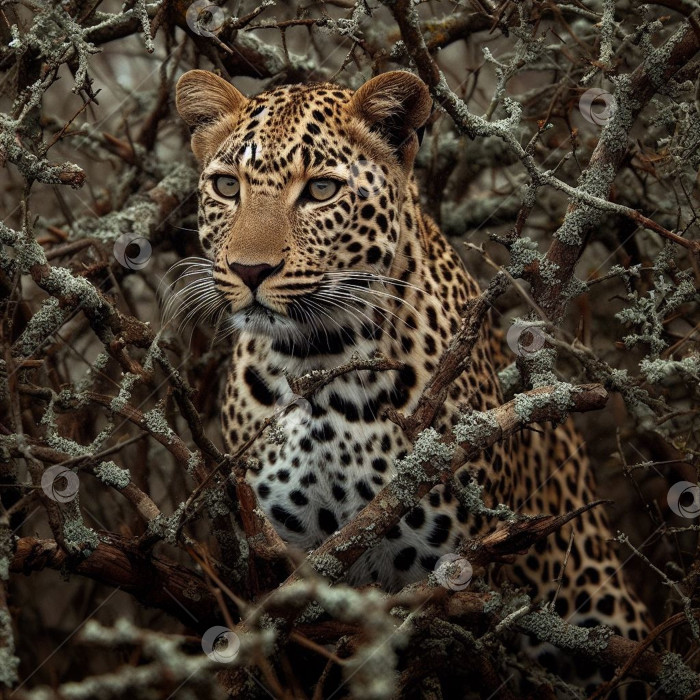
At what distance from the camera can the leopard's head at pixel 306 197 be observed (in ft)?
13.4

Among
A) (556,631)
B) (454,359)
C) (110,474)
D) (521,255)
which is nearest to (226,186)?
(521,255)

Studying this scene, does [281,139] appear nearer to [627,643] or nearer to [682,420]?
[627,643]

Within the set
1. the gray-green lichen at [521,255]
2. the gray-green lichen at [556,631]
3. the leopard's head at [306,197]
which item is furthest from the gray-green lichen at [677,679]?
the leopard's head at [306,197]

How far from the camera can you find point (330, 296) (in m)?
4.19

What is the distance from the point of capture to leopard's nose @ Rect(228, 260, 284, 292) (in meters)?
4.00

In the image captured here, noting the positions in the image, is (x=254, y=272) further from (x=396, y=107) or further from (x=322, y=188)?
(x=396, y=107)

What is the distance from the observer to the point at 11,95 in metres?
4.12

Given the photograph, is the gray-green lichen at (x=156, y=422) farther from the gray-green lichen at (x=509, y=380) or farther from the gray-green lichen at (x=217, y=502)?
the gray-green lichen at (x=509, y=380)

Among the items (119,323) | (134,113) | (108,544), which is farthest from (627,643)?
(134,113)

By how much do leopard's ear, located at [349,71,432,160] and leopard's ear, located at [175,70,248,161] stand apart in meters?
0.58

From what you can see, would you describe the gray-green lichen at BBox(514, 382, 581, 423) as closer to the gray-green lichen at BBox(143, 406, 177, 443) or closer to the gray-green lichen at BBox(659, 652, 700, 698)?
the gray-green lichen at BBox(659, 652, 700, 698)

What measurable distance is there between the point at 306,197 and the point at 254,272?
0.51m

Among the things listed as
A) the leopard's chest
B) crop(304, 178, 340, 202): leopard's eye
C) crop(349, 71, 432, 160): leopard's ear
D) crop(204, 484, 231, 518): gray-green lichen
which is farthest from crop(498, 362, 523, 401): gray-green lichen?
crop(204, 484, 231, 518): gray-green lichen

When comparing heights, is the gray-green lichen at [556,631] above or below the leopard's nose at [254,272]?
below
